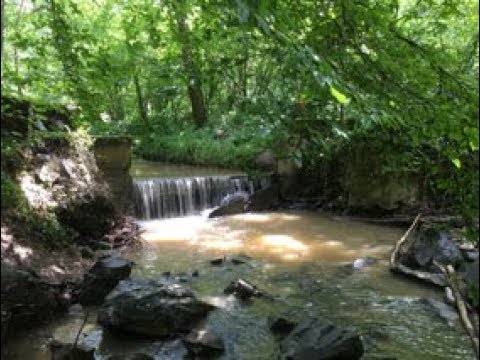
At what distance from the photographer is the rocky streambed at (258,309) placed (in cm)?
550

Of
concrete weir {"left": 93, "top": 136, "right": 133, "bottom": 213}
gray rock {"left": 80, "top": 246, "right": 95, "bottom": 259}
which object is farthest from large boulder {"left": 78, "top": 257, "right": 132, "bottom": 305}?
concrete weir {"left": 93, "top": 136, "right": 133, "bottom": 213}

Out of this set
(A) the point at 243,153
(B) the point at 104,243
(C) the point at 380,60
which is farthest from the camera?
(A) the point at 243,153

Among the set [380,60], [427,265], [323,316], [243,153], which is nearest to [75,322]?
[323,316]

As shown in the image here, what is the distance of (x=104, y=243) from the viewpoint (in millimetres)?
8938

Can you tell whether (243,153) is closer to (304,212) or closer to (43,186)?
(304,212)

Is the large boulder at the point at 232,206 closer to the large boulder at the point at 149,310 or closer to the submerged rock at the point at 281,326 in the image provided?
the large boulder at the point at 149,310

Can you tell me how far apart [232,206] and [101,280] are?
675 cm

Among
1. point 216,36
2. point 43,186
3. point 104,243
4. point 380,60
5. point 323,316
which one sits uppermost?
point 216,36

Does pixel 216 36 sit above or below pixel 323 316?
above

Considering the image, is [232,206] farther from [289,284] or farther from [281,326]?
[281,326]

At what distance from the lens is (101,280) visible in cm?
677

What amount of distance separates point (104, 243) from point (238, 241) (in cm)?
257

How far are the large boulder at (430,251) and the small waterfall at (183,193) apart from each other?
19.5ft

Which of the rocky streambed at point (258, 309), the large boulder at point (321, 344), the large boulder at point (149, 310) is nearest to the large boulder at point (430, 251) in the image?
the rocky streambed at point (258, 309)
